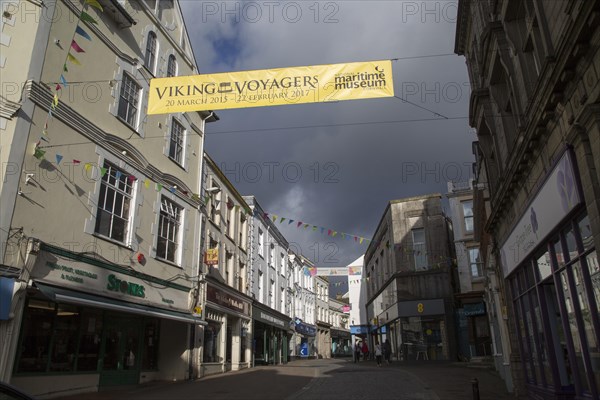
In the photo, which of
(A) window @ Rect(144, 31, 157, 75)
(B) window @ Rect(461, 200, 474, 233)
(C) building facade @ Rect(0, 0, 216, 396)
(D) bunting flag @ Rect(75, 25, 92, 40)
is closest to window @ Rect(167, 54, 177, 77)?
(C) building facade @ Rect(0, 0, 216, 396)

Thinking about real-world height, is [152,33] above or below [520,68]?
above

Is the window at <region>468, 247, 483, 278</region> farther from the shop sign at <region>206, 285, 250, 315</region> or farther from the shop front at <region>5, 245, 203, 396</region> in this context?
the shop front at <region>5, 245, 203, 396</region>

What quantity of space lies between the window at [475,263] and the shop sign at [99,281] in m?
18.5

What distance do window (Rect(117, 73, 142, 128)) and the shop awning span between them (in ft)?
18.2

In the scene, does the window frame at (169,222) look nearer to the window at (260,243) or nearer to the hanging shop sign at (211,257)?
the hanging shop sign at (211,257)

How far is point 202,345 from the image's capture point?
18.8 meters

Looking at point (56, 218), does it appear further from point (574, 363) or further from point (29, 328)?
point (574, 363)

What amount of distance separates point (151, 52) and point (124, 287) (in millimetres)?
8440

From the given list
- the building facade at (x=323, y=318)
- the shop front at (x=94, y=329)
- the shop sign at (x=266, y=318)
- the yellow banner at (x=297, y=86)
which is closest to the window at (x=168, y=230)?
the shop front at (x=94, y=329)

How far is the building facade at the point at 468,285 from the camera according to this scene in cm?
2719

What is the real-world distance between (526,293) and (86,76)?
41.1 ft

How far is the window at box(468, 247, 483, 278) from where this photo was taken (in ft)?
91.7

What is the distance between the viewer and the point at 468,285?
27844mm

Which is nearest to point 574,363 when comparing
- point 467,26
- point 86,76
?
point 467,26
